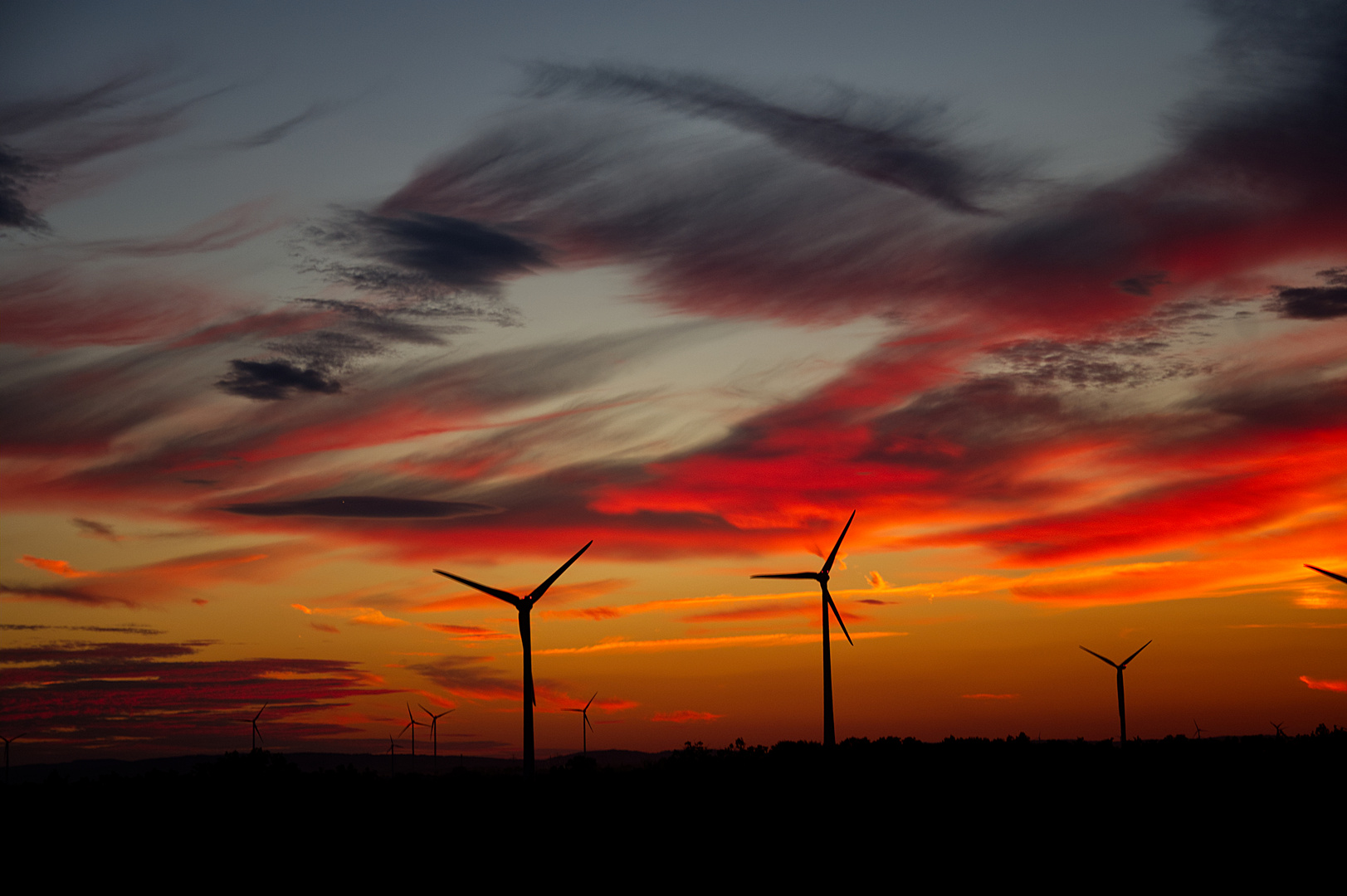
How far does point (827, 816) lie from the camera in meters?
104

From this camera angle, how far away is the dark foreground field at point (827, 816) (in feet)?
274

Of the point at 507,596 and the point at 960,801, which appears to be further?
the point at 507,596

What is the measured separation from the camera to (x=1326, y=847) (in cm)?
7775

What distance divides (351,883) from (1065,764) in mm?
84655

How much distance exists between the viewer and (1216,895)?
68750 mm

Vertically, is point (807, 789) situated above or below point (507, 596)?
below

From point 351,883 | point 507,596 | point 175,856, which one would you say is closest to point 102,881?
point 175,856

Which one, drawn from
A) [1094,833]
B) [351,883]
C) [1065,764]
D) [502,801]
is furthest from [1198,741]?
[351,883]

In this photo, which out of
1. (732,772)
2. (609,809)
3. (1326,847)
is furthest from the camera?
(732,772)

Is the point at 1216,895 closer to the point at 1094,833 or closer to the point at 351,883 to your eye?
the point at 1094,833

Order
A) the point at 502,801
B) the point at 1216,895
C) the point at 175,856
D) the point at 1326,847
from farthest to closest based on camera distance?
the point at 502,801
the point at 175,856
the point at 1326,847
the point at 1216,895

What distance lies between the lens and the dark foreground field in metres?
83.6

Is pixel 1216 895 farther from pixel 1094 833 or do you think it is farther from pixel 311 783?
pixel 311 783

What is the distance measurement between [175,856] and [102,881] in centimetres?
1104
